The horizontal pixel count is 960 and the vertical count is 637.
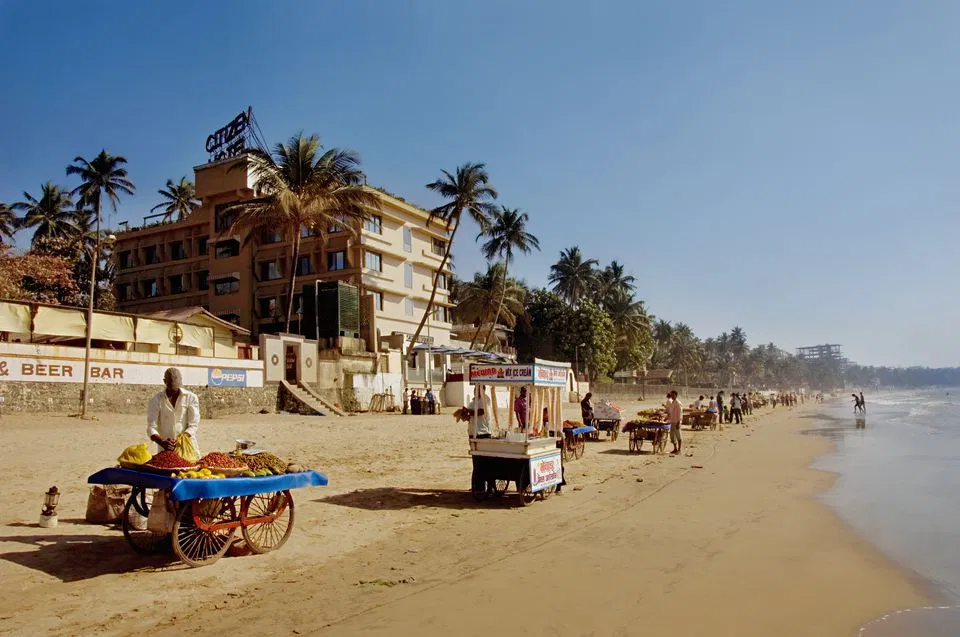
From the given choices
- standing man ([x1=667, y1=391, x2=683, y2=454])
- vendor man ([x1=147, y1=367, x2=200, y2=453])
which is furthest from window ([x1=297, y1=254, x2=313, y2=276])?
vendor man ([x1=147, y1=367, x2=200, y2=453])

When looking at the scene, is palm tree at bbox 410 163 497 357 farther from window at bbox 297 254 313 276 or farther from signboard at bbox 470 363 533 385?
signboard at bbox 470 363 533 385

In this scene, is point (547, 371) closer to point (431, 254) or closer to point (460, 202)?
point (460, 202)

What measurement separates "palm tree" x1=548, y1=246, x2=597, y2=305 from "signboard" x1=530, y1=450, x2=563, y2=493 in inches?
2284

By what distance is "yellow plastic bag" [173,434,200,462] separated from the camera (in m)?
7.10

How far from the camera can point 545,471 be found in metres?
11.7

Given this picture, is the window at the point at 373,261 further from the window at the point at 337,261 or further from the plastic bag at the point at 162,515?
the plastic bag at the point at 162,515

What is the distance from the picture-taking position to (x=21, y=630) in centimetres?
533

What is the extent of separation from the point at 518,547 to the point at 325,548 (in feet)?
7.97

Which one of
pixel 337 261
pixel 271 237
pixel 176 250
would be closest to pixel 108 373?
pixel 337 261

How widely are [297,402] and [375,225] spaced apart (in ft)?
65.1

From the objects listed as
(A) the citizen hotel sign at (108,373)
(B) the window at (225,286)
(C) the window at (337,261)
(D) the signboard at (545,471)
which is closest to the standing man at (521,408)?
(D) the signboard at (545,471)

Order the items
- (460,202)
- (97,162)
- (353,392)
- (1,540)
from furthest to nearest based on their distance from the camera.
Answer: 1. (97,162)
2. (460,202)
3. (353,392)
4. (1,540)

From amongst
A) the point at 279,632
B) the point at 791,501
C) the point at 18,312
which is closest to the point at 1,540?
the point at 279,632

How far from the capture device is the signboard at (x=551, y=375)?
11383mm
